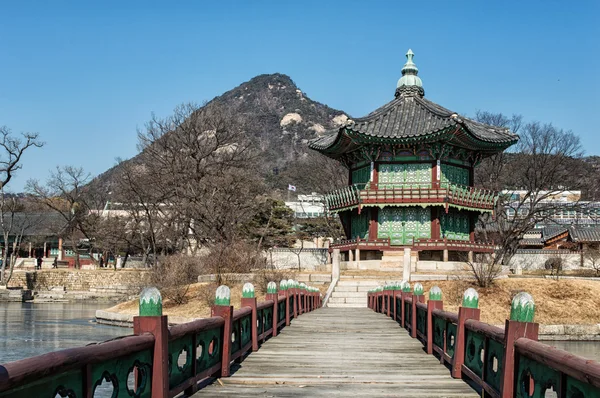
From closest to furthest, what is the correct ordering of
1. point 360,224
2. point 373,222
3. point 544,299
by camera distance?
point 544,299, point 373,222, point 360,224

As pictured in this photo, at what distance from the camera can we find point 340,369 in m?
9.78

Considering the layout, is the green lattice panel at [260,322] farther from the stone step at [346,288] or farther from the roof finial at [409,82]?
the roof finial at [409,82]

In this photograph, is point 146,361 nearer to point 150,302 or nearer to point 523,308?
point 150,302

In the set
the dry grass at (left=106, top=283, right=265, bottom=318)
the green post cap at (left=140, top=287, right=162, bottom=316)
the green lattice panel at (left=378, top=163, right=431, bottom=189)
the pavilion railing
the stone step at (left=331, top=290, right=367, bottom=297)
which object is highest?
the green lattice panel at (left=378, top=163, right=431, bottom=189)

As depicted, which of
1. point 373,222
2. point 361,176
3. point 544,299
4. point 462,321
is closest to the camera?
point 462,321

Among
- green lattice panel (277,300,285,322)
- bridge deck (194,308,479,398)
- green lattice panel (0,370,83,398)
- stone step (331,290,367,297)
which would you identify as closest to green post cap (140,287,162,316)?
green lattice panel (0,370,83,398)

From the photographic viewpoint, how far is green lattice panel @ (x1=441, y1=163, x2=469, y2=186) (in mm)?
40713

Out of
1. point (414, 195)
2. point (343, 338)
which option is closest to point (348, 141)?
point (414, 195)

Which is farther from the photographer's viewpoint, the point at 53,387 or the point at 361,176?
the point at 361,176

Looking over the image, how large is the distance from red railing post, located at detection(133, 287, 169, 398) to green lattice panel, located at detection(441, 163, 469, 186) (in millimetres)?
34998

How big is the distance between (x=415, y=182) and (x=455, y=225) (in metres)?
3.88

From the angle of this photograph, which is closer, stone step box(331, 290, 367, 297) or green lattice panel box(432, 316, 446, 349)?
green lattice panel box(432, 316, 446, 349)

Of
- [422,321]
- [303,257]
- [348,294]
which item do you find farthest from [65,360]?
[303,257]

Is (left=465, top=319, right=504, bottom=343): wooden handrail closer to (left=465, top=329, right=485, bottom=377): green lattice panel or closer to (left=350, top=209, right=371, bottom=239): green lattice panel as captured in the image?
(left=465, top=329, right=485, bottom=377): green lattice panel
